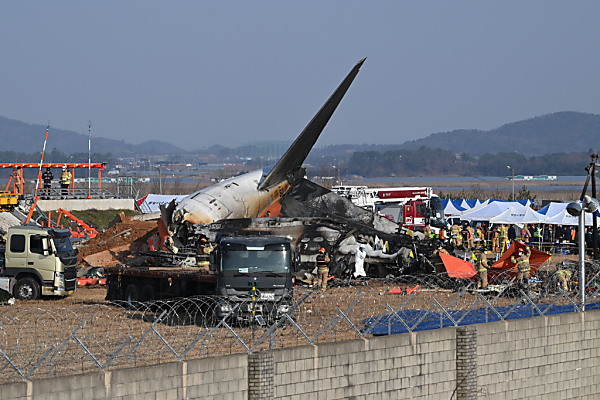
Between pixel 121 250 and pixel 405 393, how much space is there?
87.6 ft

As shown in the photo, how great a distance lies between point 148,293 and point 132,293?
91cm

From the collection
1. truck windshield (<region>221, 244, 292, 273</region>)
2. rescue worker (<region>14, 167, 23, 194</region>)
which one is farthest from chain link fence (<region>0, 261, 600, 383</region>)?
rescue worker (<region>14, 167, 23, 194</region>)

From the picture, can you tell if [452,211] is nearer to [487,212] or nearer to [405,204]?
[405,204]

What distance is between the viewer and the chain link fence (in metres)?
16.2

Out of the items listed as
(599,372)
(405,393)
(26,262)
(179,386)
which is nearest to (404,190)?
(26,262)

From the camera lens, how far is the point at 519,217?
56781 millimetres

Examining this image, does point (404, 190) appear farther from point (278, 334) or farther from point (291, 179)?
point (278, 334)

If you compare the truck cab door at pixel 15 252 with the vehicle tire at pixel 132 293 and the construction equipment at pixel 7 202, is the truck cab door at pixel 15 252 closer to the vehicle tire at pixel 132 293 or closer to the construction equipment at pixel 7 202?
the vehicle tire at pixel 132 293

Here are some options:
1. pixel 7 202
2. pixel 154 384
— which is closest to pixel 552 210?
pixel 7 202

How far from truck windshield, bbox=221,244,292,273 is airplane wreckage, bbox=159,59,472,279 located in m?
9.60

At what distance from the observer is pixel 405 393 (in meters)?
19.0

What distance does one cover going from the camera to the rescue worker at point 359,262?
37281 millimetres

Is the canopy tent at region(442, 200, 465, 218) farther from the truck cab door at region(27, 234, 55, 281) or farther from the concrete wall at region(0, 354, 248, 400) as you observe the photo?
the concrete wall at region(0, 354, 248, 400)

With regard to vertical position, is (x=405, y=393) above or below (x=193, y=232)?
below
